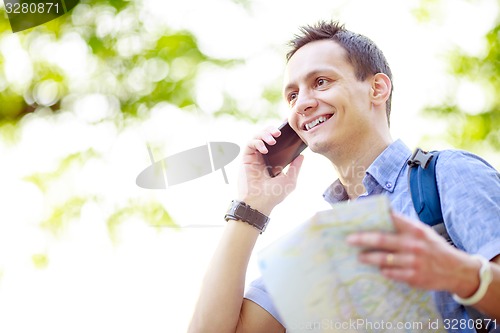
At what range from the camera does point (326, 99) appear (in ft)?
5.74

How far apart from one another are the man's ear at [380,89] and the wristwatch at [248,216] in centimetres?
52

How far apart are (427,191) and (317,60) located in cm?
67

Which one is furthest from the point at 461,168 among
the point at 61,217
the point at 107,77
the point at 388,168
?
the point at 61,217

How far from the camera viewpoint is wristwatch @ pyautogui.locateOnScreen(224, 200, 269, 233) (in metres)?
1.74

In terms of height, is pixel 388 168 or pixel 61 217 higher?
pixel 388 168

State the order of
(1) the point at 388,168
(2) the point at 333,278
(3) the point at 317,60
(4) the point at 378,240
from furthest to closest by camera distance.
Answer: (3) the point at 317,60 → (1) the point at 388,168 → (2) the point at 333,278 → (4) the point at 378,240

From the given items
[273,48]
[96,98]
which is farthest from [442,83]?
[96,98]

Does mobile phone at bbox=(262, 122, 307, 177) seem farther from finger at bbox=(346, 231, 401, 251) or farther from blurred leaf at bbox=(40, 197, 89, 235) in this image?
blurred leaf at bbox=(40, 197, 89, 235)

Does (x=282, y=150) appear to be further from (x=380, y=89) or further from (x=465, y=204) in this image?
(x=465, y=204)

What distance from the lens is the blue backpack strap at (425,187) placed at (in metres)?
1.33

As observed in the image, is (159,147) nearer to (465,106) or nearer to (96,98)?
(96,98)

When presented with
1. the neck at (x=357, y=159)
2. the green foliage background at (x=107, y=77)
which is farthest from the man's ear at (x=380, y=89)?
the green foliage background at (x=107, y=77)

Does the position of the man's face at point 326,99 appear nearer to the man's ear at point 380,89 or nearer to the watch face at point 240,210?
the man's ear at point 380,89

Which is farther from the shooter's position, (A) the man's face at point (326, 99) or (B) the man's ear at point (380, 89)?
(B) the man's ear at point (380, 89)
